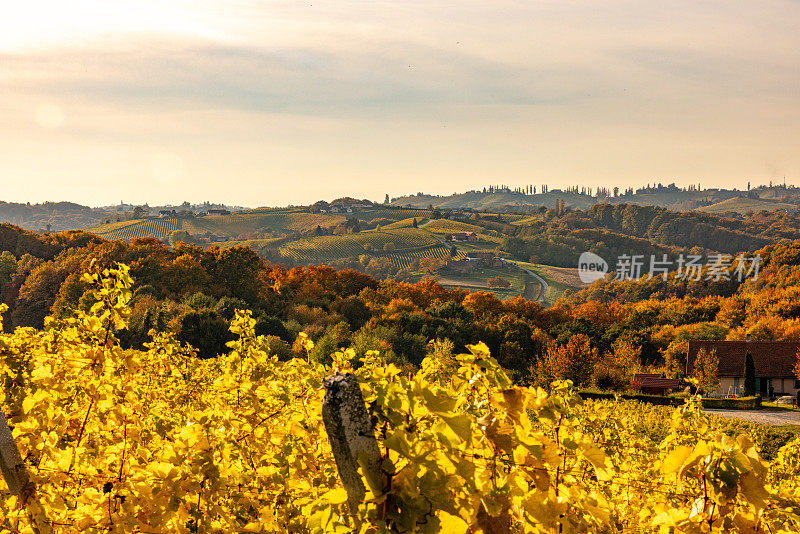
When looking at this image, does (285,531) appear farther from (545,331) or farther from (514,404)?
(545,331)

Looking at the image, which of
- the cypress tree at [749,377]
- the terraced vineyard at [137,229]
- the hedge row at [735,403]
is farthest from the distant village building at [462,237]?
the hedge row at [735,403]

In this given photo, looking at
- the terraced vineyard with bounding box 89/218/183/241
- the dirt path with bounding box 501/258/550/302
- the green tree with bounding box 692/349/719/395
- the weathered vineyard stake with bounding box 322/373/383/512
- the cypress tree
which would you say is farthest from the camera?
the terraced vineyard with bounding box 89/218/183/241

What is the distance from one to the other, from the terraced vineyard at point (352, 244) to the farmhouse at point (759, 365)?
9074 centimetres

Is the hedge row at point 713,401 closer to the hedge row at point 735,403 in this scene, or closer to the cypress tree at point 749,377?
the hedge row at point 735,403

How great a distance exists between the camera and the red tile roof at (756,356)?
3888cm

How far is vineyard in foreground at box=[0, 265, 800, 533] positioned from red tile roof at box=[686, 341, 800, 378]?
38.4 metres

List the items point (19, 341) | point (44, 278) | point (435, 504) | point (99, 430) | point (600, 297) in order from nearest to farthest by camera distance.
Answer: point (435, 504)
point (99, 430)
point (19, 341)
point (44, 278)
point (600, 297)

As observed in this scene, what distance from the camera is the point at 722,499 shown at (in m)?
2.38

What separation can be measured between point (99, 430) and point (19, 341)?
334 cm

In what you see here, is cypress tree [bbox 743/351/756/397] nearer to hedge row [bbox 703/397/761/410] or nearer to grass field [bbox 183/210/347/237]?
hedge row [bbox 703/397/761/410]

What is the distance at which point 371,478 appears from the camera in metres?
2.07

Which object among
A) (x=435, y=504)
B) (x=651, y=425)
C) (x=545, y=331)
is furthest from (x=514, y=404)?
(x=545, y=331)

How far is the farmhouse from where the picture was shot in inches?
1534

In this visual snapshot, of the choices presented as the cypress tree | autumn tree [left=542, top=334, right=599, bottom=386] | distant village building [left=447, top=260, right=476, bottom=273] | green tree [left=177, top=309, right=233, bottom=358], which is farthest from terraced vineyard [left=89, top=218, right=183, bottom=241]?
the cypress tree
